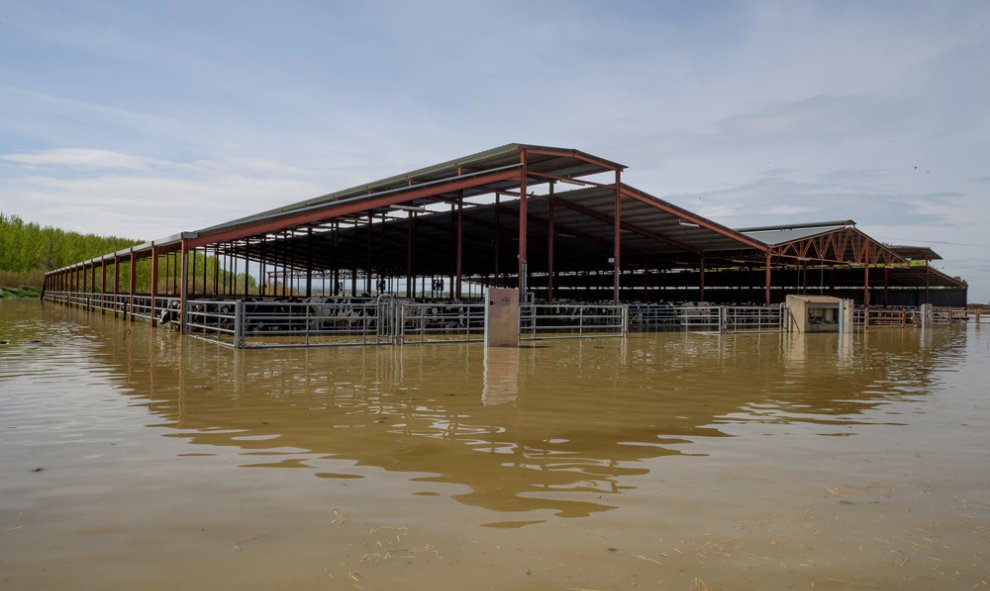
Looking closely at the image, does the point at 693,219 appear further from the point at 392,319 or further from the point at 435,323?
the point at 392,319

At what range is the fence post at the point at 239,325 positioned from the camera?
608 inches

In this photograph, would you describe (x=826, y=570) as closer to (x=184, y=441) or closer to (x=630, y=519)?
(x=630, y=519)

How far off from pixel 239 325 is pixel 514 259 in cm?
3007

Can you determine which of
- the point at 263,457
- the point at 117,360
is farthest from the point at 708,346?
the point at 263,457

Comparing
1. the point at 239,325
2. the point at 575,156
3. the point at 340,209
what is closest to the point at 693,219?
the point at 575,156

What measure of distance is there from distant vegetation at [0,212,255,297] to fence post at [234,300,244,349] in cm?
6866

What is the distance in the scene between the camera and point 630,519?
4098mm

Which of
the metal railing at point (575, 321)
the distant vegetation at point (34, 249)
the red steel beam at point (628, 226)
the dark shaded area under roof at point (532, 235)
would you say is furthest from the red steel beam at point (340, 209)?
the distant vegetation at point (34, 249)

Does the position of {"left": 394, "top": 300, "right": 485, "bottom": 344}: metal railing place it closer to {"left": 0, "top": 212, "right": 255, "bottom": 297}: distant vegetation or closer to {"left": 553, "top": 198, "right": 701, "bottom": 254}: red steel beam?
{"left": 553, "top": 198, "right": 701, "bottom": 254}: red steel beam

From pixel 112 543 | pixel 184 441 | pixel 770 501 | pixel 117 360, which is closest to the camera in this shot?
pixel 112 543

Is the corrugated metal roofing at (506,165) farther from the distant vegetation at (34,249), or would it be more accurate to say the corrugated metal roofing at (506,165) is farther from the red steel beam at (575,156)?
the distant vegetation at (34,249)

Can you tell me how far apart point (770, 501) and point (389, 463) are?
2.78 metres

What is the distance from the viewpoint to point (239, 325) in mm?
15648

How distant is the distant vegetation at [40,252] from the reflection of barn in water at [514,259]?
2237 cm
